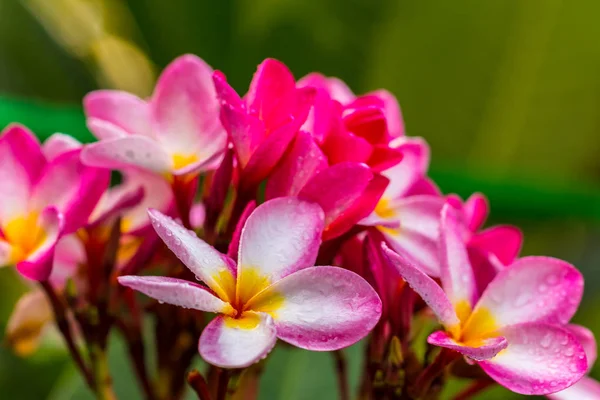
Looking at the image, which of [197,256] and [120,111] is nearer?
[197,256]

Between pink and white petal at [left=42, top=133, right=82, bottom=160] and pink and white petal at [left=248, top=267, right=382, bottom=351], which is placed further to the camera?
pink and white petal at [left=42, top=133, right=82, bottom=160]

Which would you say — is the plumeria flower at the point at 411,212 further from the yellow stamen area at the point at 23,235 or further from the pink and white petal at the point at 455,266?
the yellow stamen area at the point at 23,235

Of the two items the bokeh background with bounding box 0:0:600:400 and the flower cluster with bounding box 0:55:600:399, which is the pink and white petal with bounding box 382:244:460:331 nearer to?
the flower cluster with bounding box 0:55:600:399

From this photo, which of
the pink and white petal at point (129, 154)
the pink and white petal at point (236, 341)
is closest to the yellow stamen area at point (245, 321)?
the pink and white petal at point (236, 341)

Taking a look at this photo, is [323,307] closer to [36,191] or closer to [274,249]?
[274,249]

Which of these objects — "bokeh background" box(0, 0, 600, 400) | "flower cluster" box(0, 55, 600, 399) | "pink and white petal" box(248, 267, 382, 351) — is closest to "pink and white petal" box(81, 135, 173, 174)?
"flower cluster" box(0, 55, 600, 399)

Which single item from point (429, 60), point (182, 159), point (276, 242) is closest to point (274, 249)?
point (276, 242)
